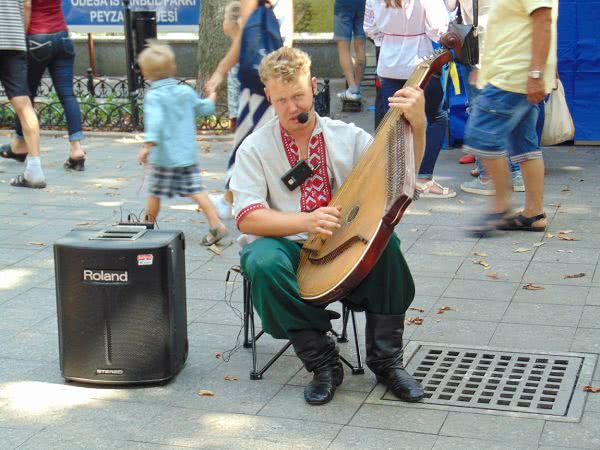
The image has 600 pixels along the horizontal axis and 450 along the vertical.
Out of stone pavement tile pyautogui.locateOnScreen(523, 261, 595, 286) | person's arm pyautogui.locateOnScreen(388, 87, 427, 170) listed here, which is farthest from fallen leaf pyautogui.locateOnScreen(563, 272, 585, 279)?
person's arm pyautogui.locateOnScreen(388, 87, 427, 170)

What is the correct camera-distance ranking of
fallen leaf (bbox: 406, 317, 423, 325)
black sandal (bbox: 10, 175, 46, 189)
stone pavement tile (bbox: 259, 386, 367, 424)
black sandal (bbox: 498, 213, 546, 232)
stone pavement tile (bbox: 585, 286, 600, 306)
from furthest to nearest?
black sandal (bbox: 10, 175, 46, 189) → black sandal (bbox: 498, 213, 546, 232) → stone pavement tile (bbox: 585, 286, 600, 306) → fallen leaf (bbox: 406, 317, 423, 325) → stone pavement tile (bbox: 259, 386, 367, 424)

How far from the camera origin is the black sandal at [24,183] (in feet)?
28.8

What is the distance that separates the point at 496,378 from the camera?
15.4ft

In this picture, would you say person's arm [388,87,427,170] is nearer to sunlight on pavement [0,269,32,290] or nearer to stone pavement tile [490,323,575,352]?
stone pavement tile [490,323,575,352]

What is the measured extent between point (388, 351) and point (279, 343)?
2.82ft

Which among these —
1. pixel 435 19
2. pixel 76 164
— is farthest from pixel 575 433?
pixel 76 164

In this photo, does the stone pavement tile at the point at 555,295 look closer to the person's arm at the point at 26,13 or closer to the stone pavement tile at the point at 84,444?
the stone pavement tile at the point at 84,444

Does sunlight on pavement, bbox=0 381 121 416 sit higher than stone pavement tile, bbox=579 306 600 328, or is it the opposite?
stone pavement tile, bbox=579 306 600 328

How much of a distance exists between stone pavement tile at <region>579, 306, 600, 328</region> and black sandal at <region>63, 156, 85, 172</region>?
17.3 feet

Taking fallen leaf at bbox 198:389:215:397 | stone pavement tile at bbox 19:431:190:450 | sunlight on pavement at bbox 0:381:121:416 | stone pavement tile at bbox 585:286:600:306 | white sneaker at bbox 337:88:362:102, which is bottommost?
sunlight on pavement at bbox 0:381:121:416

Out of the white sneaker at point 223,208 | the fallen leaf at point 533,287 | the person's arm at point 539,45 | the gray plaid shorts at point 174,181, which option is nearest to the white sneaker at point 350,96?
the white sneaker at point 223,208

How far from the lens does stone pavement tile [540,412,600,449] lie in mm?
3967

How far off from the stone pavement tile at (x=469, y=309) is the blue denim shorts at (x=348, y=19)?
7.06 meters

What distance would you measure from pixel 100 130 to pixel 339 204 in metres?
7.39
